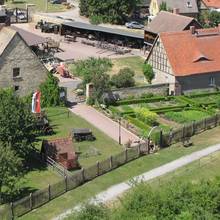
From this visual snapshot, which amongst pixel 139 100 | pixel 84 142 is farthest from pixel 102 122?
pixel 139 100

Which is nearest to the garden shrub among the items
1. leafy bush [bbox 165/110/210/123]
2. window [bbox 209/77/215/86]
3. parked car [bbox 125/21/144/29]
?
leafy bush [bbox 165/110/210/123]

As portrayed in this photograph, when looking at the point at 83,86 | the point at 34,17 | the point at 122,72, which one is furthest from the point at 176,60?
Result: the point at 34,17

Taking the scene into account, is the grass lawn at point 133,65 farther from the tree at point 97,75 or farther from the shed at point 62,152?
the shed at point 62,152

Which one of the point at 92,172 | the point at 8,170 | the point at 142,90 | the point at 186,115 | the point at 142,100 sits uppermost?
the point at 8,170

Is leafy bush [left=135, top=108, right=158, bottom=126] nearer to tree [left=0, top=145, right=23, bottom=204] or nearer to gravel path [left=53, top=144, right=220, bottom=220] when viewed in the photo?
gravel path [left=53, top=144, right=220, bottom=220]

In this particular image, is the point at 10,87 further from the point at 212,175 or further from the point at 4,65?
the point at 212,175

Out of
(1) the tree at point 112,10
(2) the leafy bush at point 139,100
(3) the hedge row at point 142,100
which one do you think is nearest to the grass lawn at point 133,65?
(3) the hedge row at point 142,100

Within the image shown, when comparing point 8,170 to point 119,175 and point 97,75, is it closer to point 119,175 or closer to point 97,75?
point 119,175
